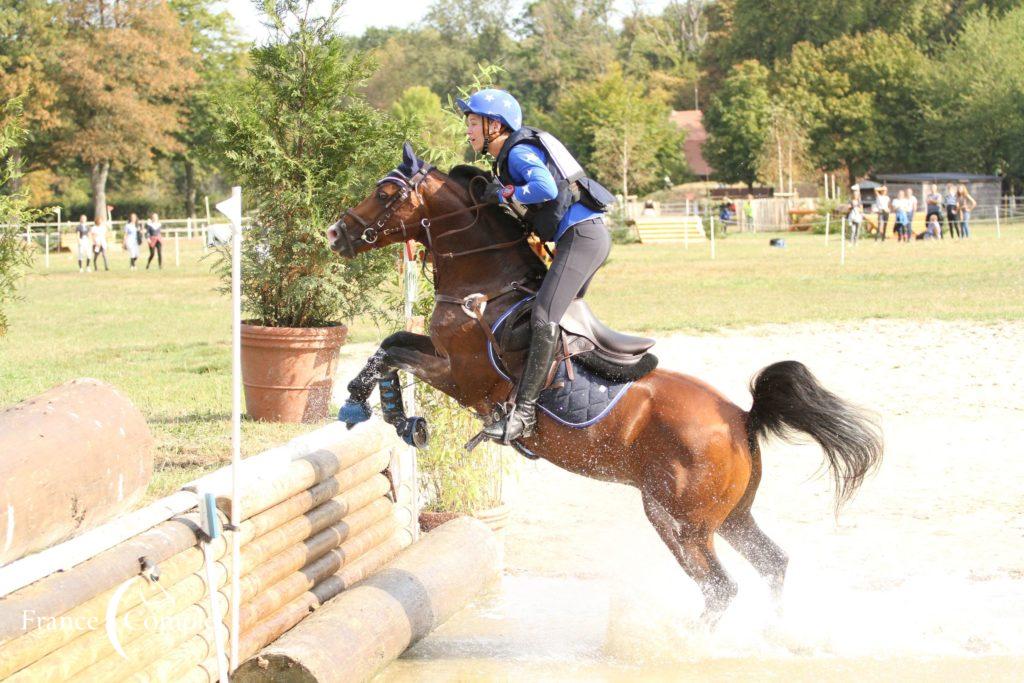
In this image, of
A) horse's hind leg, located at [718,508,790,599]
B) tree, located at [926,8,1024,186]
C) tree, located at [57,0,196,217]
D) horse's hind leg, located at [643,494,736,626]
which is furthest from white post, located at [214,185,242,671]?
tree, located at [926,8,1024,186]

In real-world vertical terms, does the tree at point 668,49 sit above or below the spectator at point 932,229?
above

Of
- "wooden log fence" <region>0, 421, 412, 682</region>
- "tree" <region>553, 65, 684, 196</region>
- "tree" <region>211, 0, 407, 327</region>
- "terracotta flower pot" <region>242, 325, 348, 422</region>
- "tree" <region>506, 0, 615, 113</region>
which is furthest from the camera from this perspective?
"tree" <region>506, 0, 615, 113</region>

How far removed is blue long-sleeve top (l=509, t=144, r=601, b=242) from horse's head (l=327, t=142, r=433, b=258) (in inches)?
23.0

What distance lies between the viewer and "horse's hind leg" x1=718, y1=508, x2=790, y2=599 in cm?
546

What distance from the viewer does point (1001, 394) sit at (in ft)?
33.8

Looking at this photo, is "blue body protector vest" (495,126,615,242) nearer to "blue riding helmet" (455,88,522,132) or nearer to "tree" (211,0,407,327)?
"blue riding helmet" (455,88,522,132)

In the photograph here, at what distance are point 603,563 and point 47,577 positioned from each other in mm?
3599

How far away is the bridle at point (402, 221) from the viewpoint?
5352 millimetres

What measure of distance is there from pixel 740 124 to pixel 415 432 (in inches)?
2430

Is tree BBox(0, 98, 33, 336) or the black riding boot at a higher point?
tree BBox(0, 98, 33, 336)

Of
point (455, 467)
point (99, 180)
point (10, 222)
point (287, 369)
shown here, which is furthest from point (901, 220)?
point (99, 180)

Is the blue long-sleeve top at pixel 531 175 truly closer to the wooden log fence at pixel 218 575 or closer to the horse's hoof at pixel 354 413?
the horse's hoof at pixel 354 413

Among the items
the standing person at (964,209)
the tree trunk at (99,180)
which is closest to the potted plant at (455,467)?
the standing person at (964,209)

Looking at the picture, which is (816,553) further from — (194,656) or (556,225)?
(194,656)
